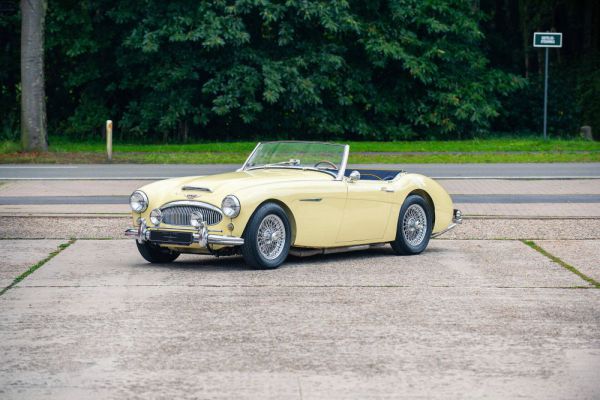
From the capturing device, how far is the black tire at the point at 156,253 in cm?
1048

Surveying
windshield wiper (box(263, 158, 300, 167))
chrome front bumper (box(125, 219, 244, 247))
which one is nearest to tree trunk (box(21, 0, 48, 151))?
windshield wiper (box(263, 158, 300, 167))

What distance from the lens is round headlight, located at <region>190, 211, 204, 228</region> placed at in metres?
9.91

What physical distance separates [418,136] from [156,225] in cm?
2533

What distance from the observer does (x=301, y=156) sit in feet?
37.3

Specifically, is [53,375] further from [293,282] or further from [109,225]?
[109,225]

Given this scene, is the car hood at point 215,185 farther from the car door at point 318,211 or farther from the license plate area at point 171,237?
the license plate area at point 171,237

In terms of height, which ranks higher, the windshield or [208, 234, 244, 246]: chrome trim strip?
the windshield

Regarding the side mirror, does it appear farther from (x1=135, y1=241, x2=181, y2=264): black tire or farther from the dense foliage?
the dense foliage

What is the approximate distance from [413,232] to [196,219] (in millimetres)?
2559

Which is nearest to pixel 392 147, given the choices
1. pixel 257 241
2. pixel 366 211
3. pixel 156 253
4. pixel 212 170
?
pixel 212 170

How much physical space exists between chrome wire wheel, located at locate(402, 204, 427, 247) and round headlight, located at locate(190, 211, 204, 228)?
2.33 metres

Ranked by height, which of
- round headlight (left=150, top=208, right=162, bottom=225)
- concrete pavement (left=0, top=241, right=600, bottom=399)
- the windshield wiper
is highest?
the windshield wiper

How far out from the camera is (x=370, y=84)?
34594 mm

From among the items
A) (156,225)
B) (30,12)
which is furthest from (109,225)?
(30,12)
